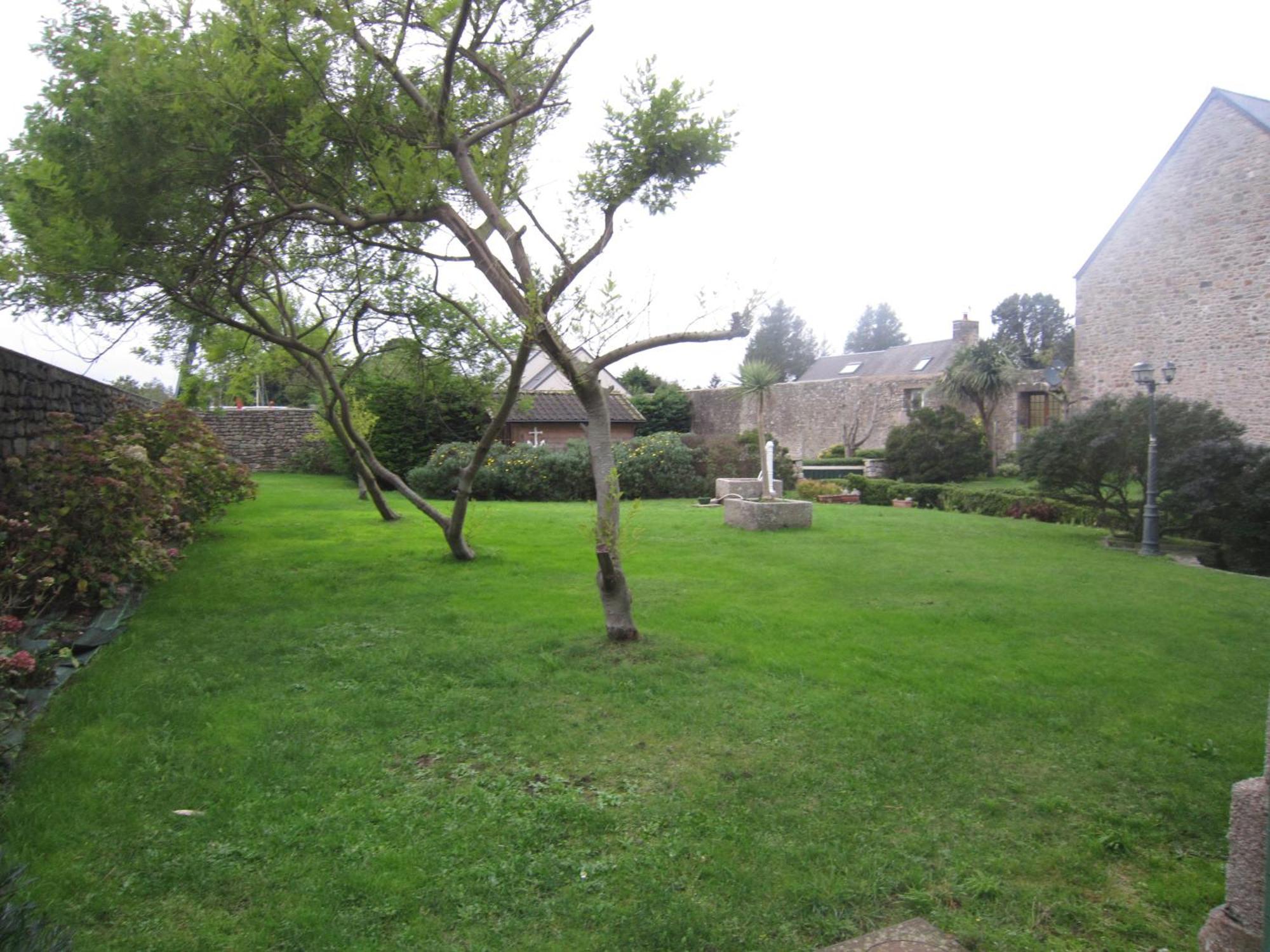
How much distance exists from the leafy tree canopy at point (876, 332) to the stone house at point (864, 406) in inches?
1334

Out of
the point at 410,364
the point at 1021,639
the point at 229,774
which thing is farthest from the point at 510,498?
the point at 229,774

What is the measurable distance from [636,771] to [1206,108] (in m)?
24.5

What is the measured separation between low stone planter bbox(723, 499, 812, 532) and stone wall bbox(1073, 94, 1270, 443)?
13.4 metres

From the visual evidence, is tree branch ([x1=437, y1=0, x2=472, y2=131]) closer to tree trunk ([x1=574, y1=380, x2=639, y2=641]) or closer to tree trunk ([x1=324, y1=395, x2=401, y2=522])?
tree trunk ([x1=574, y1=380, x2=639, y2=641])

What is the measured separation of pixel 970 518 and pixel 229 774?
14877 millimetres

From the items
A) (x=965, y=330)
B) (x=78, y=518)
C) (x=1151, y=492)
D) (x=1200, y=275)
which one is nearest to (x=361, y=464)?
(x=78, y=518)

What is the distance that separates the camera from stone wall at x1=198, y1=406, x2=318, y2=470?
24.8m

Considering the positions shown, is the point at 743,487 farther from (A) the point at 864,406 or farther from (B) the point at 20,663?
(B) the point at 20,663

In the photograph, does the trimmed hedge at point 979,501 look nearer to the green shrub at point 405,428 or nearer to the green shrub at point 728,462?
the green shrub at point 728,462

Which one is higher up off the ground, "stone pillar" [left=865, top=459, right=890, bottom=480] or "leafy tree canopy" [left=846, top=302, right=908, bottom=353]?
"leafy tree canopy" [left=846, top=302, right=908, bottom=353]

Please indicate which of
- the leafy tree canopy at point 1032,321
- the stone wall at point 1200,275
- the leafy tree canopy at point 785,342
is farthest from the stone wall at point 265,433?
the leafy tree canopy at point 1032,321

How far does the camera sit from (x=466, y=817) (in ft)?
11.9

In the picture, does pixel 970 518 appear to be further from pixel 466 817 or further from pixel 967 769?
pixel 466 817

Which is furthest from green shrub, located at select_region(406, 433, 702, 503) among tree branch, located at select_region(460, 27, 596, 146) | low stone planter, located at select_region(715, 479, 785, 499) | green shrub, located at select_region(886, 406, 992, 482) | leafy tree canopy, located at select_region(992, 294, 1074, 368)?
leafy tree canopy, located at select_region(992, 294, 1074, 368)
